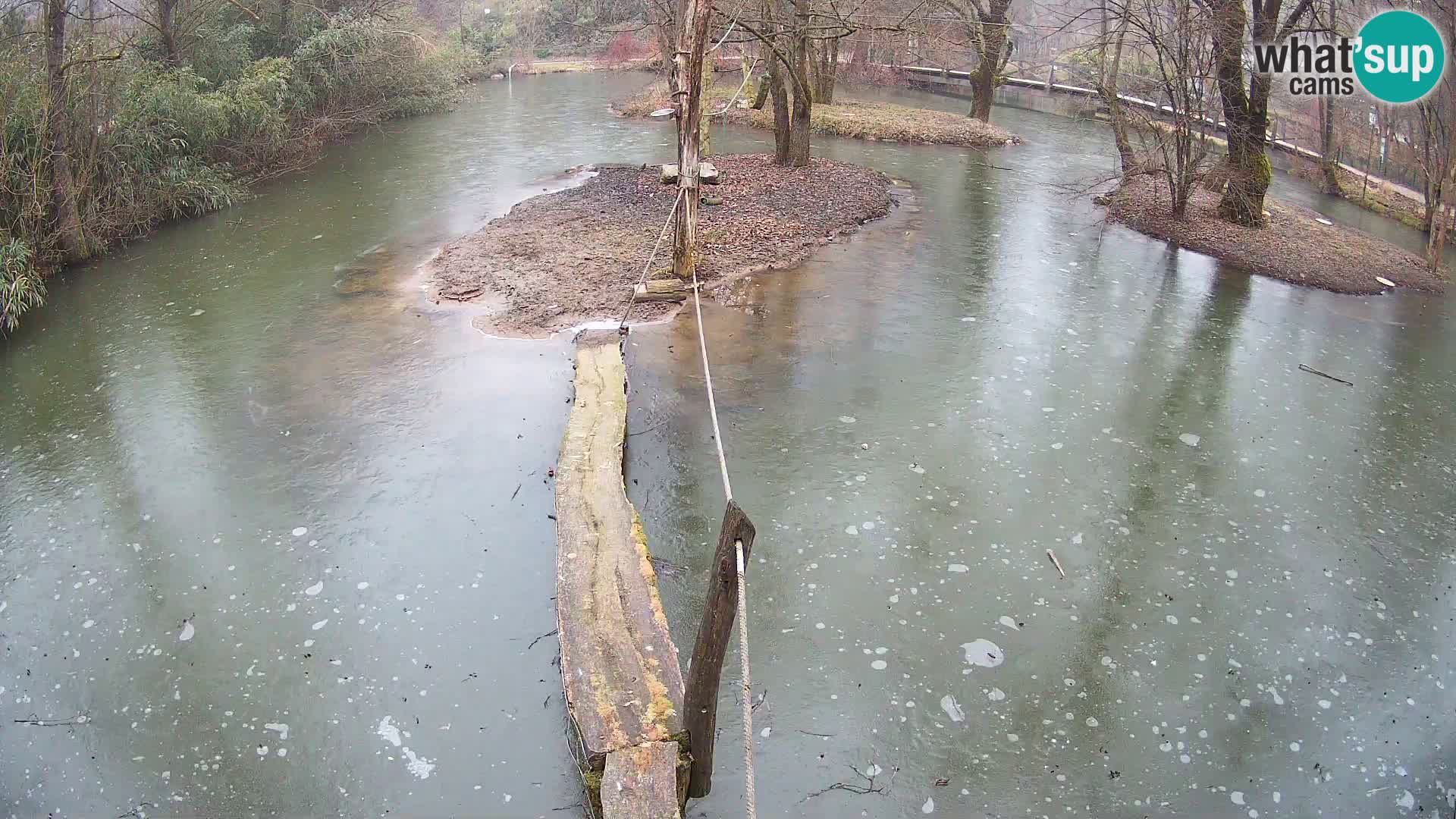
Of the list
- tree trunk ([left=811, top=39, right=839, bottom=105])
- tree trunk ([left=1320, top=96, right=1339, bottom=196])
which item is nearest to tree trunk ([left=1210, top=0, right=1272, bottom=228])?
tree trunk ([left=1320, top=96, right=1339, bottom=196])

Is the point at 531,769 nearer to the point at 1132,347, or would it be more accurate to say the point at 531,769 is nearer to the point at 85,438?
the point at 85,438

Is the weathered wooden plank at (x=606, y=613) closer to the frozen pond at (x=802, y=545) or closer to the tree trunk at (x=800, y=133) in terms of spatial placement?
the frozen pond at (x=802, y=545)

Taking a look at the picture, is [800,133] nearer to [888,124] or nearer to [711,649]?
[888,124]

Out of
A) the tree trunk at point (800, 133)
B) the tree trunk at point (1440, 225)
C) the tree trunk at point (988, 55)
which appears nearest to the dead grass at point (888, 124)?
the tree trunk at point (988, 55)

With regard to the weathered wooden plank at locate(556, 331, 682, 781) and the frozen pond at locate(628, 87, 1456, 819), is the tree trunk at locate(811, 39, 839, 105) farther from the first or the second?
the weathered wooden plank at locate(556, 331, 682, 781)

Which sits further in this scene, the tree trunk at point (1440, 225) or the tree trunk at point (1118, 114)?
the tree trunk at point (1118, 114)

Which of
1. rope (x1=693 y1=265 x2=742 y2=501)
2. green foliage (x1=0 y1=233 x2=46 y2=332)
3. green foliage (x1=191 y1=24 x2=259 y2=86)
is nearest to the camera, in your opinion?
rope (x1=693 y1=265 x2=742 y2=501)
